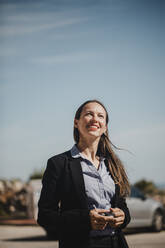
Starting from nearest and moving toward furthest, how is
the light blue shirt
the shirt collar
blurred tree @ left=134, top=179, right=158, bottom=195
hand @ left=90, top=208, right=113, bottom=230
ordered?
hand @ left=90, top=208, right=113, bottom=230, the light blue shirt, the shirt collar, blurred tree @ left=134, top=179, right=158, bottom=195

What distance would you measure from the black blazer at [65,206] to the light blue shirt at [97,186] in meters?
0.06

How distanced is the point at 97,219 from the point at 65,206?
229mm

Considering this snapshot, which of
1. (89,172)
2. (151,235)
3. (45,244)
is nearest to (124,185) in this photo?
(89,172)

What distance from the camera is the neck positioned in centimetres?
274

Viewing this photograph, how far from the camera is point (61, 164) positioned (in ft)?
8.29

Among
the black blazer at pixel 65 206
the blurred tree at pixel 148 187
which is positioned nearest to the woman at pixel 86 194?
the black blazer at pixel 65 206

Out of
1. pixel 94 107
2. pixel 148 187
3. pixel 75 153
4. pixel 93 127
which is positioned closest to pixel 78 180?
pixel 75 153

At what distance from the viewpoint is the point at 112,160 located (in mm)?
2826

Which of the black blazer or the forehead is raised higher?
the forehead

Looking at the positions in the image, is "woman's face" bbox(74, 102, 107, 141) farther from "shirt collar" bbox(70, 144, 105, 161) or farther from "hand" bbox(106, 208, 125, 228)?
"hand" bbox(106, 208, 125, 228)

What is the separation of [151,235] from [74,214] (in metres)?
9.88

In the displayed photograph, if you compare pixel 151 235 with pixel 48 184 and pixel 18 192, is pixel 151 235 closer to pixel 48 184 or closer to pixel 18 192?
pixel 18 192

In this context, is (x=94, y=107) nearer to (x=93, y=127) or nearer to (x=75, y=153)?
(x=93, y=127)

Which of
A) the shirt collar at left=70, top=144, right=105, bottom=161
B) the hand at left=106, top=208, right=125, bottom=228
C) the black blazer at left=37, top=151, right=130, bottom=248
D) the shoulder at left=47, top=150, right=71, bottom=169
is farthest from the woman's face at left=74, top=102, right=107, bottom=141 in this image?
the hand at left=106, top=208, right=125, bottom=228
